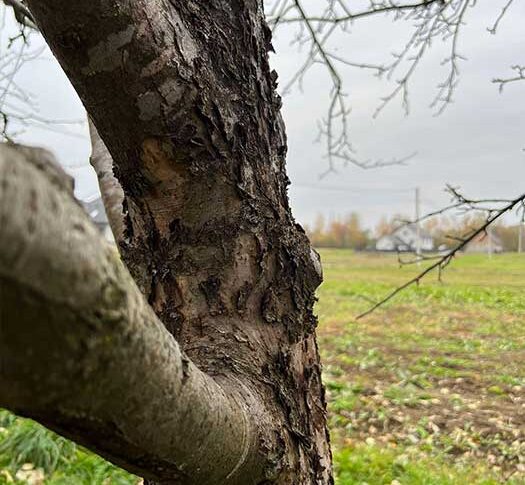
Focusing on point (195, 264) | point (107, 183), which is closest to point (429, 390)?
point (107, 183)

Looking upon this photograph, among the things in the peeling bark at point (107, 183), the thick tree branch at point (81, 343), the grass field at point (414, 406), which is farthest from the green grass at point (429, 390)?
the thick tree branch at point (81, 343)

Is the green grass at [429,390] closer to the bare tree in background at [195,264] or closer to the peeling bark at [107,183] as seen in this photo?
the peeling bark at [107,183]

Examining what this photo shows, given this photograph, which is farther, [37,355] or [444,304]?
[444,304]

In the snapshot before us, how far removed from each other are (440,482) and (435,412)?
183cm

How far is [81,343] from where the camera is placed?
1.52ft

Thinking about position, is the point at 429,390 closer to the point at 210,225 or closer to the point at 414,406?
the point at 414,406

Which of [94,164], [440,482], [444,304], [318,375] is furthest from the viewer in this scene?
[444,304]

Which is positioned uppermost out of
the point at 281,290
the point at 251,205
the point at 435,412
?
the point at 251,205

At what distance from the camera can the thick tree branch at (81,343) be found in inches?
14.6

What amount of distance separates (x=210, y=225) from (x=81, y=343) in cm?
73

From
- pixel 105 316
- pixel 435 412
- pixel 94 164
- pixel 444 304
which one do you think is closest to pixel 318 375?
pixel 105 316

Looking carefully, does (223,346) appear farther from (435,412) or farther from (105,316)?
(435,412)

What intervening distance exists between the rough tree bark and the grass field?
2531mm

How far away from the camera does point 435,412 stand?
5.30m
